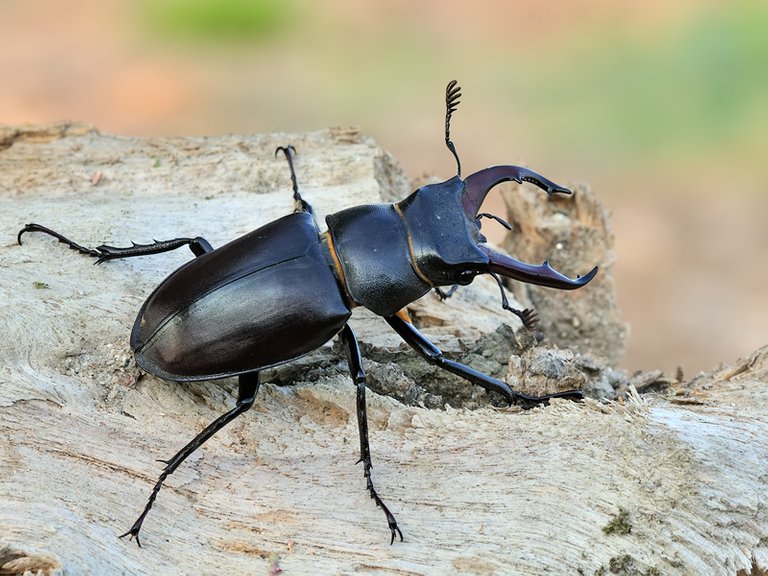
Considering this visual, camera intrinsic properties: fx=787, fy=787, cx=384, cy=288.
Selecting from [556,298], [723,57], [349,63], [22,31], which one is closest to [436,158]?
[349,63]

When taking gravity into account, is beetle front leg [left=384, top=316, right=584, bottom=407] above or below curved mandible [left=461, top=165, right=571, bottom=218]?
below

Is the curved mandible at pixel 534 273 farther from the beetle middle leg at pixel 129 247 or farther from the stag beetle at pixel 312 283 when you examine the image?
the beetle middle leg at pixel 129 247

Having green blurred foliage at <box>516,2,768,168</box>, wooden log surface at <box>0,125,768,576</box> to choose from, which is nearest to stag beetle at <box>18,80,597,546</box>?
wooden log surface at <box>0,125,768,576</box>

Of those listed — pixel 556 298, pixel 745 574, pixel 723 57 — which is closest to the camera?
pixel 745 574

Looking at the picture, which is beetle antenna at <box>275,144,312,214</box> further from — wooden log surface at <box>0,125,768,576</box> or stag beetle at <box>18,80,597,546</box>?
wooden log surface at <box>0,125,768,576</box>

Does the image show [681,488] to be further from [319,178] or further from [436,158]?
[436,158]

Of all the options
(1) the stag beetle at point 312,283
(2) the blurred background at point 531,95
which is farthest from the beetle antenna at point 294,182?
(2) the blurred background at point 531,95

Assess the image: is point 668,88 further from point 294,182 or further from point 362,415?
point 362,415
